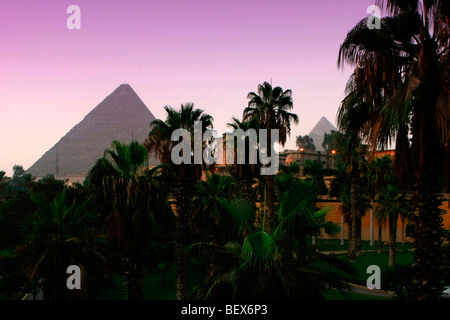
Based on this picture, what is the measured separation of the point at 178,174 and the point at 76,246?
11.0 metres

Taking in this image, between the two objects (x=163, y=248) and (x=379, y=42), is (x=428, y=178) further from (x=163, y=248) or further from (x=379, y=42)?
(x=163, y=248)

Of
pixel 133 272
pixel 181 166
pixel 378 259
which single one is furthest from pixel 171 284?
pixel 378 259

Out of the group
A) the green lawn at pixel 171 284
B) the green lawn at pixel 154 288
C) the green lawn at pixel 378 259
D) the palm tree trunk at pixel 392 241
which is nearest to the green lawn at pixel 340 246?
the green lawn at pixel 378 259

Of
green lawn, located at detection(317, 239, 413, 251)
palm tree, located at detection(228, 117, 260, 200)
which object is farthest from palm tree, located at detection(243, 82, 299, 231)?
green lawn, located at detection(317, 239, 413, 251)

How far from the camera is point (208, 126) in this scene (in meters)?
21.9

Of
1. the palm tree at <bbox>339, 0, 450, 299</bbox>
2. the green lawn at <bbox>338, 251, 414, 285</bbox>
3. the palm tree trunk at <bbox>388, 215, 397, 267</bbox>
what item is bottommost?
the green lawn at <bbox>338, 251, 414, 285</bbox>

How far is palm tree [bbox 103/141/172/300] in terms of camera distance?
1568 centimetres

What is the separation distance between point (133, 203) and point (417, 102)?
10296 mm

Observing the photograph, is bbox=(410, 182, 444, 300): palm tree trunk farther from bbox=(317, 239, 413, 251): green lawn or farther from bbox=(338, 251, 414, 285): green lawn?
bbox=(317, 239, 413, 251): green lawn

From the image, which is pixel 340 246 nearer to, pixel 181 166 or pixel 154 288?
pixel 154 288

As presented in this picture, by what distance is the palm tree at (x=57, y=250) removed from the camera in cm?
1013

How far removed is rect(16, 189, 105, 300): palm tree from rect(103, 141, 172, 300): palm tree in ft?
14.9

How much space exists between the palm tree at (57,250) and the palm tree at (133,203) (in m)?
4.53
